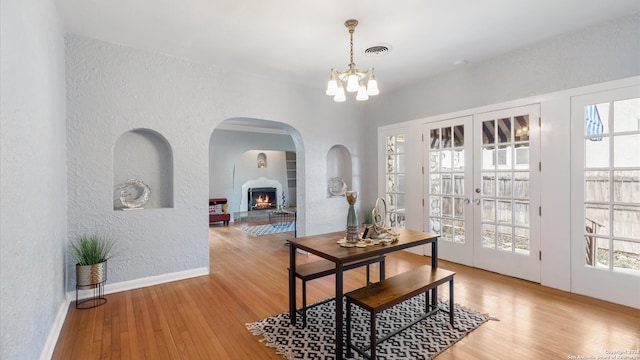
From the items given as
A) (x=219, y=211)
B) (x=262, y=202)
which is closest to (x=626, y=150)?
(x=219, y=211)

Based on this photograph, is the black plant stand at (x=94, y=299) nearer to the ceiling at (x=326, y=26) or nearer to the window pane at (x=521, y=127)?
the ceiling at (x=326, y=26)

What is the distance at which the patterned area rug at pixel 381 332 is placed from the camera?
207cm

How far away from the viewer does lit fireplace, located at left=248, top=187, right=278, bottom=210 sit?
9029 mm

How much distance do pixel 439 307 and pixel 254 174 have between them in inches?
292

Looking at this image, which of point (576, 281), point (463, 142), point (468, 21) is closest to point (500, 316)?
point (576, 281)

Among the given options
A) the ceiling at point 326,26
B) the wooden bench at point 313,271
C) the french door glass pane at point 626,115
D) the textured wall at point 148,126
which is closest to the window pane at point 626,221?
the french door glass pane at point 626,115

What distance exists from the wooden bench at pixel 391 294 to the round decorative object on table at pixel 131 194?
2739mm

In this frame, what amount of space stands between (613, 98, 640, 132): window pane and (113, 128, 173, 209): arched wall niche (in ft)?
15.3

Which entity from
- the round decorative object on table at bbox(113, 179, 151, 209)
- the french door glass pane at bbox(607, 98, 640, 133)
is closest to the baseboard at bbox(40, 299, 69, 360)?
the round decorative object on table at bbox(113, 179, 151, 209)

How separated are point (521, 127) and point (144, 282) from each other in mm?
4681

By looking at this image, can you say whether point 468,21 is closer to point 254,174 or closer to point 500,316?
point 500,316

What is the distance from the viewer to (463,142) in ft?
13.2

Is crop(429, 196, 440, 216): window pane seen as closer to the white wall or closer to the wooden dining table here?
the wooden dining table

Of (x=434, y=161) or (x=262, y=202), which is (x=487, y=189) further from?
(x=262, y=202)
